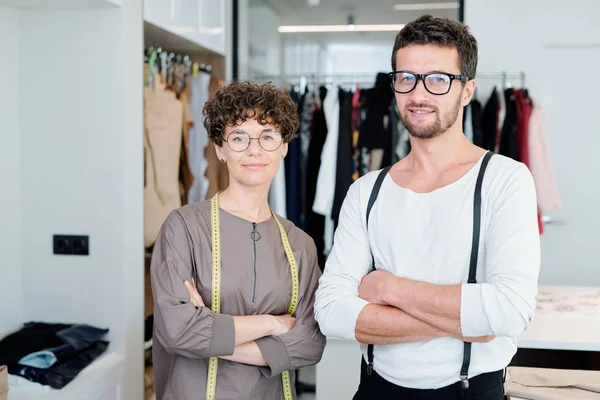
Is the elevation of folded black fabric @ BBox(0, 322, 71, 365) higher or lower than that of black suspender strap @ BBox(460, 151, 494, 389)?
lower

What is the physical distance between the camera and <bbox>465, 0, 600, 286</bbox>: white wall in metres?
4.03

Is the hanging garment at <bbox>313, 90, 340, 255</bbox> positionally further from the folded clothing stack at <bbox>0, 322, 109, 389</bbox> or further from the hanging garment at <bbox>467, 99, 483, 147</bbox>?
the folded clothing stack at <bbox>0, 322, 109, 389</bbox>

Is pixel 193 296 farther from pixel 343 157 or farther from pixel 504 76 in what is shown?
pixel 504 76

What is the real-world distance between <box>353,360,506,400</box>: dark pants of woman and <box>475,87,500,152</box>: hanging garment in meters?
2.49

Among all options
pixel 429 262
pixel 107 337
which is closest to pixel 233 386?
pixel 429 262

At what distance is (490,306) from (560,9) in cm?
319

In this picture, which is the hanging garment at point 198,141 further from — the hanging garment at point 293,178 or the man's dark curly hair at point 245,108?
the man's dark curly hair at point 245,108

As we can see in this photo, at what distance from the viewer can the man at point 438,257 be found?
143 cm

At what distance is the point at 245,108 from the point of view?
1714 mm

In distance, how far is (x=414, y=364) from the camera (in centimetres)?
151

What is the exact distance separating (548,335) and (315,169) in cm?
209

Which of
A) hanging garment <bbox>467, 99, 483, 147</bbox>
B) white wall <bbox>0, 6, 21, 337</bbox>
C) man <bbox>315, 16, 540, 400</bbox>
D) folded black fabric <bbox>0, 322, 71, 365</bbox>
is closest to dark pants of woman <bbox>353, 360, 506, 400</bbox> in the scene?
man <bbox>315, 16, 540, 400</bbox>

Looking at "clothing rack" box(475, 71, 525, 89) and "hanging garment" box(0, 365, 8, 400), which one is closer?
"hanging garment" box(0, 365, 8, 400)

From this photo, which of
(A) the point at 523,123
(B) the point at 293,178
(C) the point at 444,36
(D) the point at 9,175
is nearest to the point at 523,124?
(A) the point at 523,123
